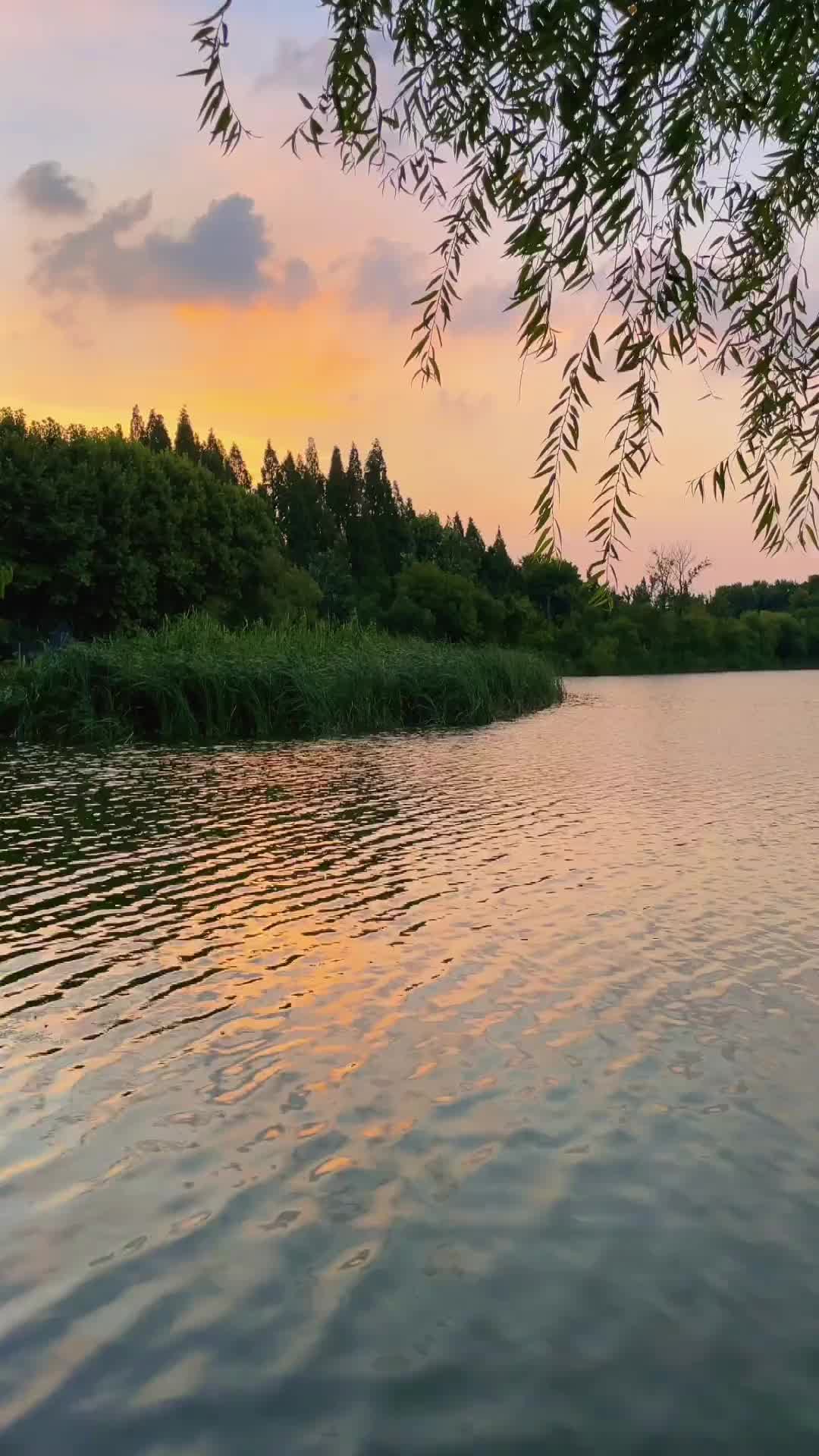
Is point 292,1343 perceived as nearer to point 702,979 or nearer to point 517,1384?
point 517,1384

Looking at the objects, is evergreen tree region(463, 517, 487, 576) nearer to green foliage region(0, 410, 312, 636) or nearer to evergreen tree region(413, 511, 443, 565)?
evergreen tree region(413, 511, 443, 565)

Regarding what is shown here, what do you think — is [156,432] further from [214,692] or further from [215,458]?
[214,692]

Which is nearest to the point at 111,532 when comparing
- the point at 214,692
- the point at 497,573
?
the point at 214,692

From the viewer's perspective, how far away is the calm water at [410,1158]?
8.27ft

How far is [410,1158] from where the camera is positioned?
3662 mm

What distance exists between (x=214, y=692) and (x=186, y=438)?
7563cm

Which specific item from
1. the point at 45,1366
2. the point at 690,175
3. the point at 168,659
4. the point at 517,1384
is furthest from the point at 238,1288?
the point at 168,659

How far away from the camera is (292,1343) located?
106 inches

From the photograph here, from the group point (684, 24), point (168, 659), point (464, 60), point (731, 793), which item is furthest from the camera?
point (168, 659)

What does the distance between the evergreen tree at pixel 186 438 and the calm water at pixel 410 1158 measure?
8622cm

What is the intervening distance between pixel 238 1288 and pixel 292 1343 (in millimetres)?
282

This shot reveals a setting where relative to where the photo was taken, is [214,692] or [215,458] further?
[215,458]

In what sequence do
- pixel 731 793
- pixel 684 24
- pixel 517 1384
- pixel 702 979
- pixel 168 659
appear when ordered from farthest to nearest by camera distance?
1. pixel 168 659
2. pixel 731 793
3. pixel 702 979
4. pixel 684 24
5. pixel 517 1384

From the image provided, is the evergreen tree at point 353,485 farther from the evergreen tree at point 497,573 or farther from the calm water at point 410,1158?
the calm water at point 410,1158
